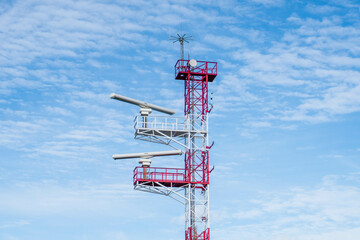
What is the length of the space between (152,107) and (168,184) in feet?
34.3

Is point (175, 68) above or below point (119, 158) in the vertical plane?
above

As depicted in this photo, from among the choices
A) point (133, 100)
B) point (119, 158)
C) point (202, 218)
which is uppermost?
point (133, 100)

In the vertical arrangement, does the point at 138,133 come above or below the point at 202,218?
above

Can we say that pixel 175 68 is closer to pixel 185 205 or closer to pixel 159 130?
pixel 159 130

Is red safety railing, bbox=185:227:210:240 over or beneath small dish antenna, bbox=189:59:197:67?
beneath

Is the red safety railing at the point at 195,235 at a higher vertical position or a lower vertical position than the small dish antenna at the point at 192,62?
lower

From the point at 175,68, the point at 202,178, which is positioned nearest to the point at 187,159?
the point at 202,178

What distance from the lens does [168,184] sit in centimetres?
11925

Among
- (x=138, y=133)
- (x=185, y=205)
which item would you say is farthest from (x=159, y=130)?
(x=185, y=205)

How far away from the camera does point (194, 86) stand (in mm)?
124188

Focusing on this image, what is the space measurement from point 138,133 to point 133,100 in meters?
4.47

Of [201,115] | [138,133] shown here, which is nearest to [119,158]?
[138,133]

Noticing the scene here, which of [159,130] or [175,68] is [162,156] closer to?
[159,130]

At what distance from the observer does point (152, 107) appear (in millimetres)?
121625
